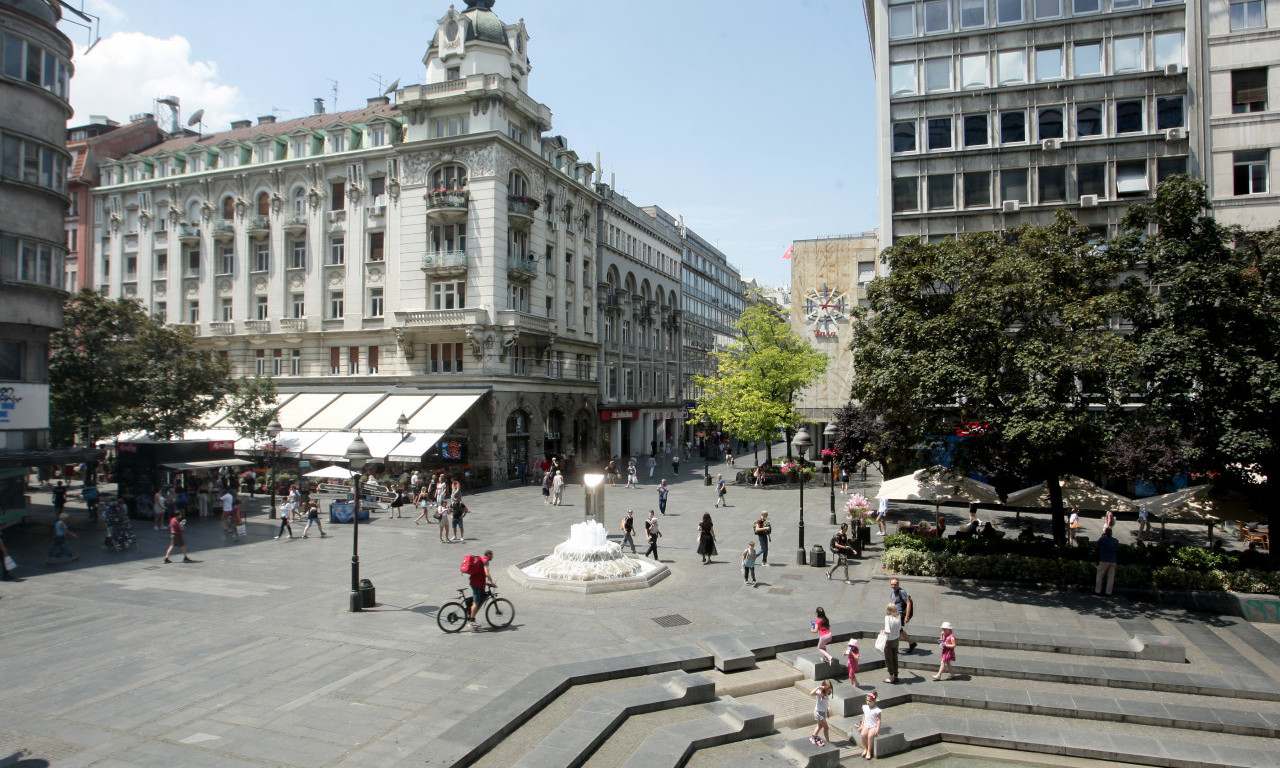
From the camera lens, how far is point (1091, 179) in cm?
3478

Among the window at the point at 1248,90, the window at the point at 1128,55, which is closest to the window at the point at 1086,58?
the window at the point at 1128,55

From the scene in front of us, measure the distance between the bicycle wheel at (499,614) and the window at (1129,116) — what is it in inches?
1417

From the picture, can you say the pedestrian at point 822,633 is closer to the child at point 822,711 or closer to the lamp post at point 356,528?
the child at point 822,711

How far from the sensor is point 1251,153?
1264 inches

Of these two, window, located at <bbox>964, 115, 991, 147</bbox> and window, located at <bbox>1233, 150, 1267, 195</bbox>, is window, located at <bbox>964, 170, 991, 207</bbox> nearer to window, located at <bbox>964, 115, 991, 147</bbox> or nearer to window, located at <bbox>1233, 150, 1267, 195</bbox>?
window, located at <bbox>964, 115, 991, 147</bbox>

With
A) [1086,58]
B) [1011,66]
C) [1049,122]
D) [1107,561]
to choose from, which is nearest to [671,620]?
[1107,561]

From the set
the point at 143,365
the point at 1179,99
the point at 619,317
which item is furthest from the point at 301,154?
the point at 1179,99

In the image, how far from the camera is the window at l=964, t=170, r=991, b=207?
36.1 m

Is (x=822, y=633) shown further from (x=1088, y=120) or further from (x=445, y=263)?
(x=445, y=263)

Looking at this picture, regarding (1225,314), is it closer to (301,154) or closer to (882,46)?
(882,46)

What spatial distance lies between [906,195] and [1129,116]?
10.4m

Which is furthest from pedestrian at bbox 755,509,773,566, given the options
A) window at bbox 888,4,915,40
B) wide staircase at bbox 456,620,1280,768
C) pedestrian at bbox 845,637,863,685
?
window at bbox 888,4,915,40

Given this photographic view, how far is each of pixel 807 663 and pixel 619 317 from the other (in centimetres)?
4718

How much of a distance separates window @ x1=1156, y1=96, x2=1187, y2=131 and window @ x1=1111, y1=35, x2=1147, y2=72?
75.5 inches
